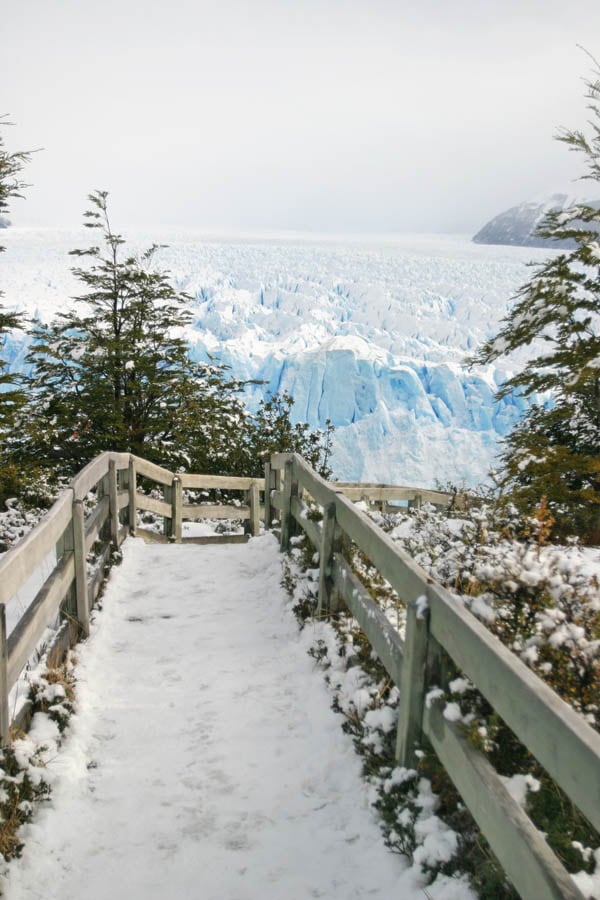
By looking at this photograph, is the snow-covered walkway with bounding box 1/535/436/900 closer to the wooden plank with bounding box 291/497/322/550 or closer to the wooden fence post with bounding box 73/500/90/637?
the wooden fence post with bounding box 73/500/90/637

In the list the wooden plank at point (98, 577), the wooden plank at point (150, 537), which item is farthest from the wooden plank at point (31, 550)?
the wooden plank at point (150, 537)

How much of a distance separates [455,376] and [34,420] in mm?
24811

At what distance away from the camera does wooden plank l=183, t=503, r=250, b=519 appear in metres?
11.5

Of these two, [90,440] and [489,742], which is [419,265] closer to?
[90,440]

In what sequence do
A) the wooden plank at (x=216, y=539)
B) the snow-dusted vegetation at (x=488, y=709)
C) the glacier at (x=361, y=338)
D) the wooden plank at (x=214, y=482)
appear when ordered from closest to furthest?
1. the snow-dusted vegetation at (x=488, y=709)
2. the wooden plank at (x=214, y=482)
3. the wooden plank at (x=216, y=539)
4. the glacier at (x=361, y=338)

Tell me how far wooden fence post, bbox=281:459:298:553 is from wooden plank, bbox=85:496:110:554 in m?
1.77

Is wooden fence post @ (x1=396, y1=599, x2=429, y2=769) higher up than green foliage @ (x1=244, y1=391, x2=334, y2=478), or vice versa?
wooden fence post @ (x1=396, y1=599, x2=429, y2=769)

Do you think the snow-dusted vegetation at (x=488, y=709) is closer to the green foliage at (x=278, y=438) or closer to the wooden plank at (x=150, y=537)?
the wooden plank at (x=150, y=537)

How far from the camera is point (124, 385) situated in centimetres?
2005

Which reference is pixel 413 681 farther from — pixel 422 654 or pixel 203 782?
pixel 203 782

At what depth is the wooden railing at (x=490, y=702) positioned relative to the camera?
6.40ft

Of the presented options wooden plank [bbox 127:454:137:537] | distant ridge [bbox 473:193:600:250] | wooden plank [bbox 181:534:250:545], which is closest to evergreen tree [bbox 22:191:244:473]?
wooden plank [bbox 181:534:250:545]

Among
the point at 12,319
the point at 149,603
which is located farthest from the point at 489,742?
the point at 12,319

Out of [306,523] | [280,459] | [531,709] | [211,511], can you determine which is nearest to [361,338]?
[211,511]
